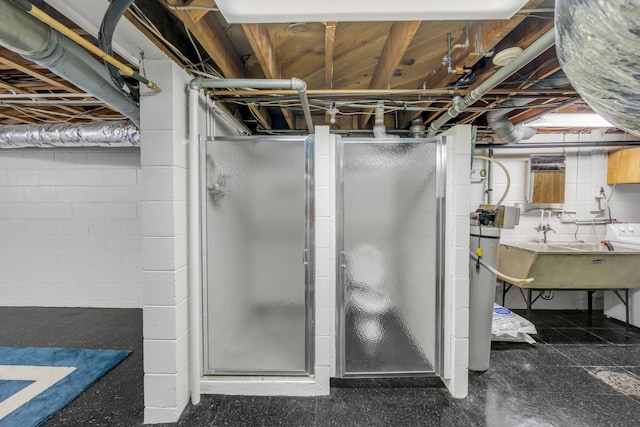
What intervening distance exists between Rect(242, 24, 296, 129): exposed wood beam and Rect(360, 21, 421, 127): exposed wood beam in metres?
0.72

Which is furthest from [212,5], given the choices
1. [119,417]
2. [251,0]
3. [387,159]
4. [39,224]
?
[39,224]

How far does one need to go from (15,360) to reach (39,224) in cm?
180

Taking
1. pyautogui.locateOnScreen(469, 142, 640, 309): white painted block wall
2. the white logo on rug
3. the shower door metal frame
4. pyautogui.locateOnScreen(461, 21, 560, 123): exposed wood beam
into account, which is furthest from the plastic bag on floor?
the white logo on rug

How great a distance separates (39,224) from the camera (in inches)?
134

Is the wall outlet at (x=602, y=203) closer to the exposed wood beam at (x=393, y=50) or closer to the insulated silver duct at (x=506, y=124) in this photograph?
the insulated silver duct at (x=506, y=124)

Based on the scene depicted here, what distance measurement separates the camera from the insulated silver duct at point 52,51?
1058 millimetres

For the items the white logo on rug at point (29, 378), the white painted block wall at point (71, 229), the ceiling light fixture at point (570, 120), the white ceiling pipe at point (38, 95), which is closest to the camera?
the white logo on rug at point (29, 378)

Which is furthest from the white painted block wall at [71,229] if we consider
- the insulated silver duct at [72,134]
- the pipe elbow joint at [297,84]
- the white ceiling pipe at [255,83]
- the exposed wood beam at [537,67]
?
the exposed wood beam at [537,67]

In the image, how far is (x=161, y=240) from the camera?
64.8 inches

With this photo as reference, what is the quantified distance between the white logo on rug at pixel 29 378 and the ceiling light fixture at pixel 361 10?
9.00ft

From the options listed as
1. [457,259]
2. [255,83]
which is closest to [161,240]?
[255,83]

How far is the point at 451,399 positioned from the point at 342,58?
2.49m

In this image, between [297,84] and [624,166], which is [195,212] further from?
[624,166]

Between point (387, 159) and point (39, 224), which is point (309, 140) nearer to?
point (387, 159)
